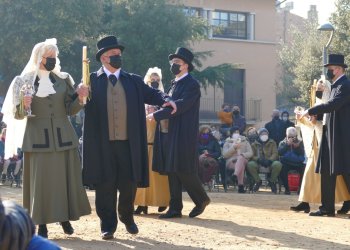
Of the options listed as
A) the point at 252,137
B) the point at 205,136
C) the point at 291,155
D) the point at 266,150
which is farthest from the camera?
the point at 252,137

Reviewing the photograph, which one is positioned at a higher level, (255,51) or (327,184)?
(255,51)

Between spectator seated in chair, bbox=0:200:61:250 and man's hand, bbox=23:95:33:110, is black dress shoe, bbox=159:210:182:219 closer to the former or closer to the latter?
man's hand, bbox=23:95:33:110

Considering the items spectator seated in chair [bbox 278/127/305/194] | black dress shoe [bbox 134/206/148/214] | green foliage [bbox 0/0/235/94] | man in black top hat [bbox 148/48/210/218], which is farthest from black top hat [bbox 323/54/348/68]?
green foliage [bbox 0/0/235/94]

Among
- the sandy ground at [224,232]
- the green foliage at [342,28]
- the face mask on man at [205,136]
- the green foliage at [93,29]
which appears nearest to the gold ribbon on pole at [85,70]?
the sandy ground at [224,232]

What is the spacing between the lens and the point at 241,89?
36.1 metres

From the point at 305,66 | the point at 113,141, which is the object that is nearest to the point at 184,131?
the point at 113,141

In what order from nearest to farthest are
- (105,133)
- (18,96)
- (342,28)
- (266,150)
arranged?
(18,96) < (105,133) < (266,150) < (342,28)

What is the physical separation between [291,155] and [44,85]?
8.92 metres

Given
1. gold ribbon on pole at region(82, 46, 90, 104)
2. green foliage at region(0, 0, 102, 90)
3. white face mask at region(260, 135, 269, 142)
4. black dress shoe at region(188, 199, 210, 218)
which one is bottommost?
black dress shoe at region(188, 199, 210, 218)

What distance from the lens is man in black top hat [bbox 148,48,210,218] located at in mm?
9766

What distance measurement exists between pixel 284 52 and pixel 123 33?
2177 centimetres

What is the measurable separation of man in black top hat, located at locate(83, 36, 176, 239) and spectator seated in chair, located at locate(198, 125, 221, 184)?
7611 mm

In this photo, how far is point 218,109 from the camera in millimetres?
35031

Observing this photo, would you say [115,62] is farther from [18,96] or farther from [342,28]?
[342,28]
